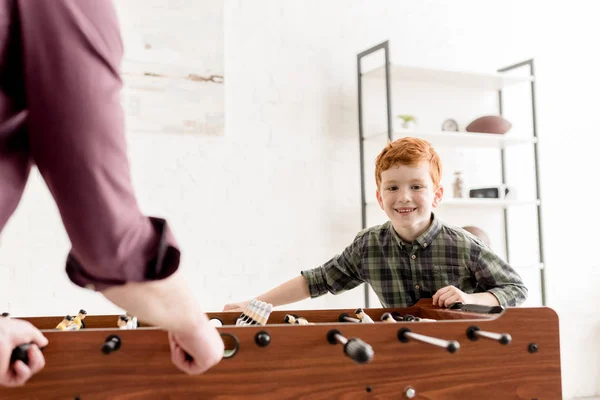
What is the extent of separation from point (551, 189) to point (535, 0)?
1.21 m

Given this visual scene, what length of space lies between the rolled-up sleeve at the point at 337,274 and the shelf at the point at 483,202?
1.12 meters

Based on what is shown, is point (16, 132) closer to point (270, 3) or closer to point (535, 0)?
point (270, 3)

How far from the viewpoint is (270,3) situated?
3420mm

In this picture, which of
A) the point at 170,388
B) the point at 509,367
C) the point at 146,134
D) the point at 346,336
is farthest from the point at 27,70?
the point at 146,134

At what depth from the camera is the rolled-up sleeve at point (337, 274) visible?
2377 millimetres

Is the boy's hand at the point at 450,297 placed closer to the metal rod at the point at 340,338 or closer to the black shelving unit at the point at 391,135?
the metal rod at the point at 340,338

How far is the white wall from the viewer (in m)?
3.12

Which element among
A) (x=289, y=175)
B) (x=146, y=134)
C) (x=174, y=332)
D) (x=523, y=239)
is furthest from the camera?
(x=523, y=239)

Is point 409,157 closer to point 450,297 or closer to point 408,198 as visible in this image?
point 408,198

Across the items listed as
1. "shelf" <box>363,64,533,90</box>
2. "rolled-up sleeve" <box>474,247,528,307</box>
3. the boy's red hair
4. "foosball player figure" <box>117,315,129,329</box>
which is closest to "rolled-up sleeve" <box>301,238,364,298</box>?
the boy's red hair

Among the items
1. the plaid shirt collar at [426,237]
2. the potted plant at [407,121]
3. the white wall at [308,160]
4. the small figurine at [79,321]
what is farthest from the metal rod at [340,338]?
the potted plant at [407,121]

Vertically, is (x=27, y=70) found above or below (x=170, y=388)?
above

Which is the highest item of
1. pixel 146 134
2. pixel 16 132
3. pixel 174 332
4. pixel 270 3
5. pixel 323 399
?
pixel 270 3

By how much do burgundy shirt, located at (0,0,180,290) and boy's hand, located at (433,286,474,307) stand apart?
1330 mm
